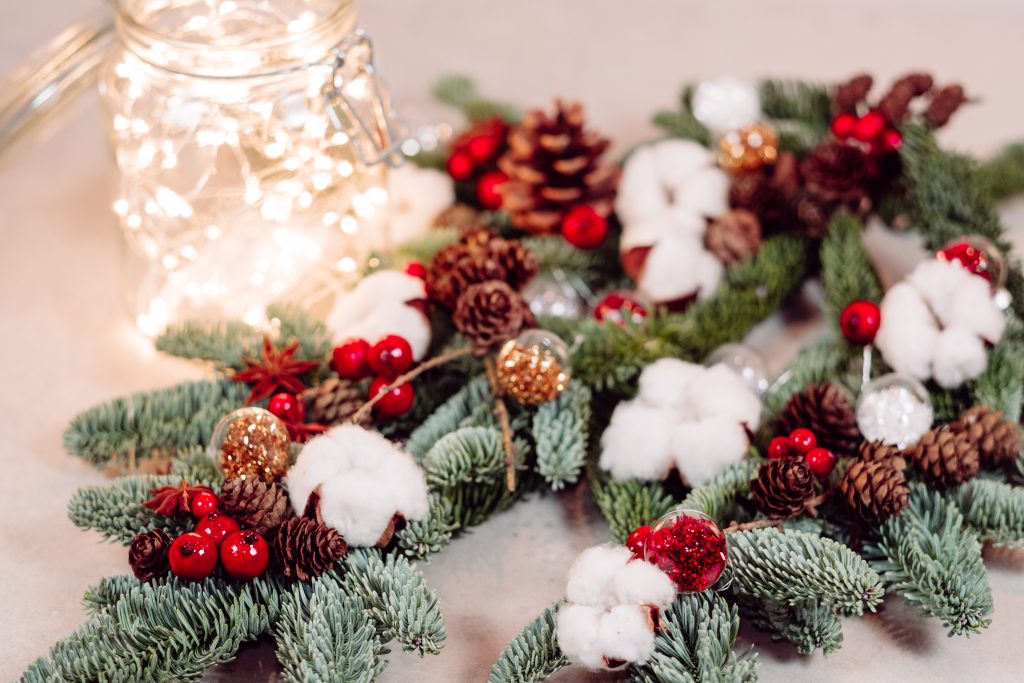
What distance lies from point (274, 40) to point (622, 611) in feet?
1.64

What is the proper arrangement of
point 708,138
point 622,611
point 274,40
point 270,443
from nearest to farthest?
1. point 622,611
2. point 270,443
3. point 274,40
4. point 708,138

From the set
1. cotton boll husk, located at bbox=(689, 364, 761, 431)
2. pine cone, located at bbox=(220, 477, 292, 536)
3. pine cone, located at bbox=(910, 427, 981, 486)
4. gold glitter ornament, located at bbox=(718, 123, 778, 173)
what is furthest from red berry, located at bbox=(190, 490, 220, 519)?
gold glitter ornament, located at bbox=(718, 123, 778, 173)

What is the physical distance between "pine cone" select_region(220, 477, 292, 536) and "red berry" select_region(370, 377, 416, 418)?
0.12m

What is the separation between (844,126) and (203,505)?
26.5 inches

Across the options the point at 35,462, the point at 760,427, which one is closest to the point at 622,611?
the point at 760,427

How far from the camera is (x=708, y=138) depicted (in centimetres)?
110

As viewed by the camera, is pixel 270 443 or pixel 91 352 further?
→ pixel 91 352

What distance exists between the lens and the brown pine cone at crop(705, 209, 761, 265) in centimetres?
96

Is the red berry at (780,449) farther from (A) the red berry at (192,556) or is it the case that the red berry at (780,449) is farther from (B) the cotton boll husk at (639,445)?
(A) the red berry at (192,556)

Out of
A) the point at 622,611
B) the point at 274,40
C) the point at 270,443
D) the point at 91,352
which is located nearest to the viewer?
the point at 622,611

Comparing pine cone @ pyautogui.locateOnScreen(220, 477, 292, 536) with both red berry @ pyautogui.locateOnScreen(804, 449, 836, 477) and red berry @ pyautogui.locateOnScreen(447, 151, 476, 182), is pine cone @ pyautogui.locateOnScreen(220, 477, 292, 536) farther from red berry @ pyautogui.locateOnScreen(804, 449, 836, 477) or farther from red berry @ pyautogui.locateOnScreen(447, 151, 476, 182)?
red berry @ pyautogui.locateOnScreen(447, 151, 476, 182)

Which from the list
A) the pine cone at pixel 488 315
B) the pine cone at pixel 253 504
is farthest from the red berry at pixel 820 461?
the pine cone at pixel 253 504

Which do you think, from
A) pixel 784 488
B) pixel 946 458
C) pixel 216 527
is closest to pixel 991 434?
pixel 946 458

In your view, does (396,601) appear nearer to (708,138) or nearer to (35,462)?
(35,462)
